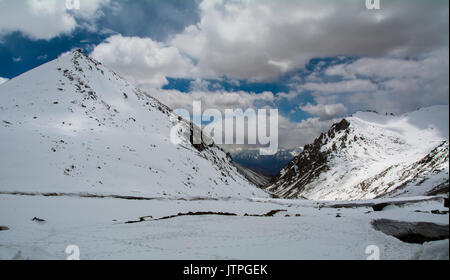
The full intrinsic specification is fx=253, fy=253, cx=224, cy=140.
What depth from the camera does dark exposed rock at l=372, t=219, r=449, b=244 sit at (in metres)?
12.7

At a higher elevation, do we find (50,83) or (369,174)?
(50,83)

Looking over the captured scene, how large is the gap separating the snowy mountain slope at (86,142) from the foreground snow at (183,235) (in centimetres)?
655

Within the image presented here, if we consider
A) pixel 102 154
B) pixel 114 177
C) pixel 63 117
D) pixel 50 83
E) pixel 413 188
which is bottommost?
pixel 413 188

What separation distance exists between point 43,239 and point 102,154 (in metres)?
24.2

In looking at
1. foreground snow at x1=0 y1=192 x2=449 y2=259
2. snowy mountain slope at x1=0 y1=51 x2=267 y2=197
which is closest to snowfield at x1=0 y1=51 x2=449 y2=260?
foreground snow at x1=0 y1=192 x2=449 y2=259

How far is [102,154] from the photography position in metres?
38.0

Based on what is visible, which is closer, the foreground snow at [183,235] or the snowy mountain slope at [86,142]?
the foreground snow at [183,235]

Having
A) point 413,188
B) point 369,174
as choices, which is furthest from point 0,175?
point 369,174

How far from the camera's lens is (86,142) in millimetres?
38750

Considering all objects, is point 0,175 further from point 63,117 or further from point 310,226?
point 310,226

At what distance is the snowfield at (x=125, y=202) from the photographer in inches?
536

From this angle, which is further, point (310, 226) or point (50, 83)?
point (50, 83)

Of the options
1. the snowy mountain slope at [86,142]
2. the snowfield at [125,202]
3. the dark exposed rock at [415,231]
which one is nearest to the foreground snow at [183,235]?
the snowfield at [125,202]

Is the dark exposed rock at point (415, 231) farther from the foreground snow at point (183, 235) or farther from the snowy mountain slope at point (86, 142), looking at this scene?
the snowy mountain slope at point (86, 142)
